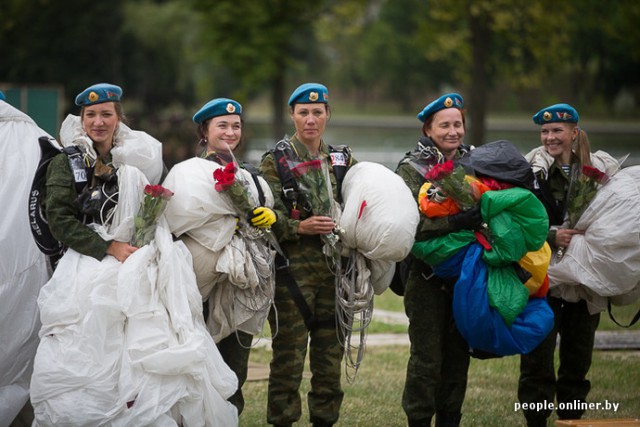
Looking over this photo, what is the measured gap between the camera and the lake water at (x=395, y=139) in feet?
88.9

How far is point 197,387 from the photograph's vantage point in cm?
498

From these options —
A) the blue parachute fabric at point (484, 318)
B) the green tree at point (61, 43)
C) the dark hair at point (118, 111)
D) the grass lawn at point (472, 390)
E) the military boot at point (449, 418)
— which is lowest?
the grass lawn at point (472, 390)

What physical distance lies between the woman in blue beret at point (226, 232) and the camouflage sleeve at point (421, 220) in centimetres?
88

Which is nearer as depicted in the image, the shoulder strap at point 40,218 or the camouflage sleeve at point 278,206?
the shoulder strap at point 40,218

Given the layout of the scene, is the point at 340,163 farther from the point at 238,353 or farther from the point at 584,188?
the point at 584,188

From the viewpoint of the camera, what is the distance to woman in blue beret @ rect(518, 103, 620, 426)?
20.1ft

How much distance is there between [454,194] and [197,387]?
1794 mm

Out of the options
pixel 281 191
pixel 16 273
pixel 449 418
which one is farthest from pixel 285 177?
pixel 449 418

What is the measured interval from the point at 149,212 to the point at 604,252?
2825 millimetres

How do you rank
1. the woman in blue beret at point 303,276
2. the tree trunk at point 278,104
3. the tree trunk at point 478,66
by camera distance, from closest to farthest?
Result: the woman in blue beret at point 303,276 → the tree trunk at point 478,66 → the tree trunk at point 278,104

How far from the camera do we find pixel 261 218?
528 centimetres

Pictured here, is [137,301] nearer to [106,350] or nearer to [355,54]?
[106,350]

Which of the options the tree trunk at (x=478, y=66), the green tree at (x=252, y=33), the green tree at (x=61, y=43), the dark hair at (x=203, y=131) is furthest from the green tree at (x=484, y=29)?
the dark hair at (x=203, y=131)

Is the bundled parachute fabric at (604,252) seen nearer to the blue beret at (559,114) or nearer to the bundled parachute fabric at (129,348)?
the blue beret at (559,114)
